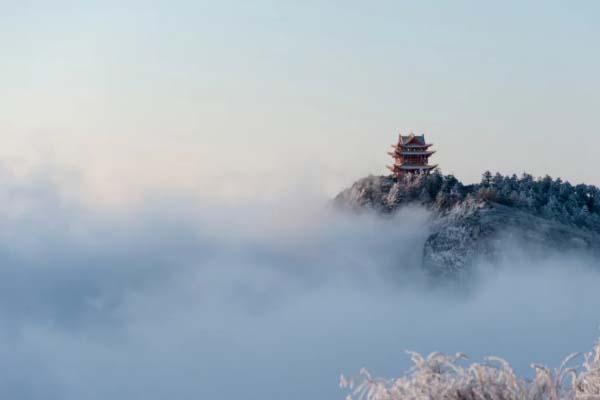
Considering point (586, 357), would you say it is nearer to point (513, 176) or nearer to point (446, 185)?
point (446, 185)

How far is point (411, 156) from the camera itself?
15925 cm

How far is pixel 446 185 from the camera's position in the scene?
16262 cm

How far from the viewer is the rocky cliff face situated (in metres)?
156

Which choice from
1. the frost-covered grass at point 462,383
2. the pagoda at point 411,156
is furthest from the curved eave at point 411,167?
the frost-covered grass at point 462,383

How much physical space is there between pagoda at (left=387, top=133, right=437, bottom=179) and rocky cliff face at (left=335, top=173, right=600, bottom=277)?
1474 mm

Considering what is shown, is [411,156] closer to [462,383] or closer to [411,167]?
[411,167]

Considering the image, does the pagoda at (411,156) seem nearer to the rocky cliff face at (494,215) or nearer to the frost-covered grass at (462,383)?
the rocky cliff face at (494,215)

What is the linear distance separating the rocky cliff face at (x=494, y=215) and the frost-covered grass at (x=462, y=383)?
446 ft

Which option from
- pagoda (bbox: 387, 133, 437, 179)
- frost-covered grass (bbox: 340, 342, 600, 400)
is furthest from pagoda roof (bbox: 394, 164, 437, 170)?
frost-covered grass (bbox: 340, 342, 600, 400)

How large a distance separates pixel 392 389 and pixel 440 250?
5778 inches

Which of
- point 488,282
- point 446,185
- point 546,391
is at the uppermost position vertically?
point 446,185

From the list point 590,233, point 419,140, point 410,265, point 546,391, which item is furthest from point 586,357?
point 410,265

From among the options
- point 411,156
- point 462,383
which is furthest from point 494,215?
point 462,383

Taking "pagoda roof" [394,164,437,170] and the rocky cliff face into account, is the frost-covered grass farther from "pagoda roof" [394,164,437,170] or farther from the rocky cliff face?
"pagoda roof" [394,164,437,170]
